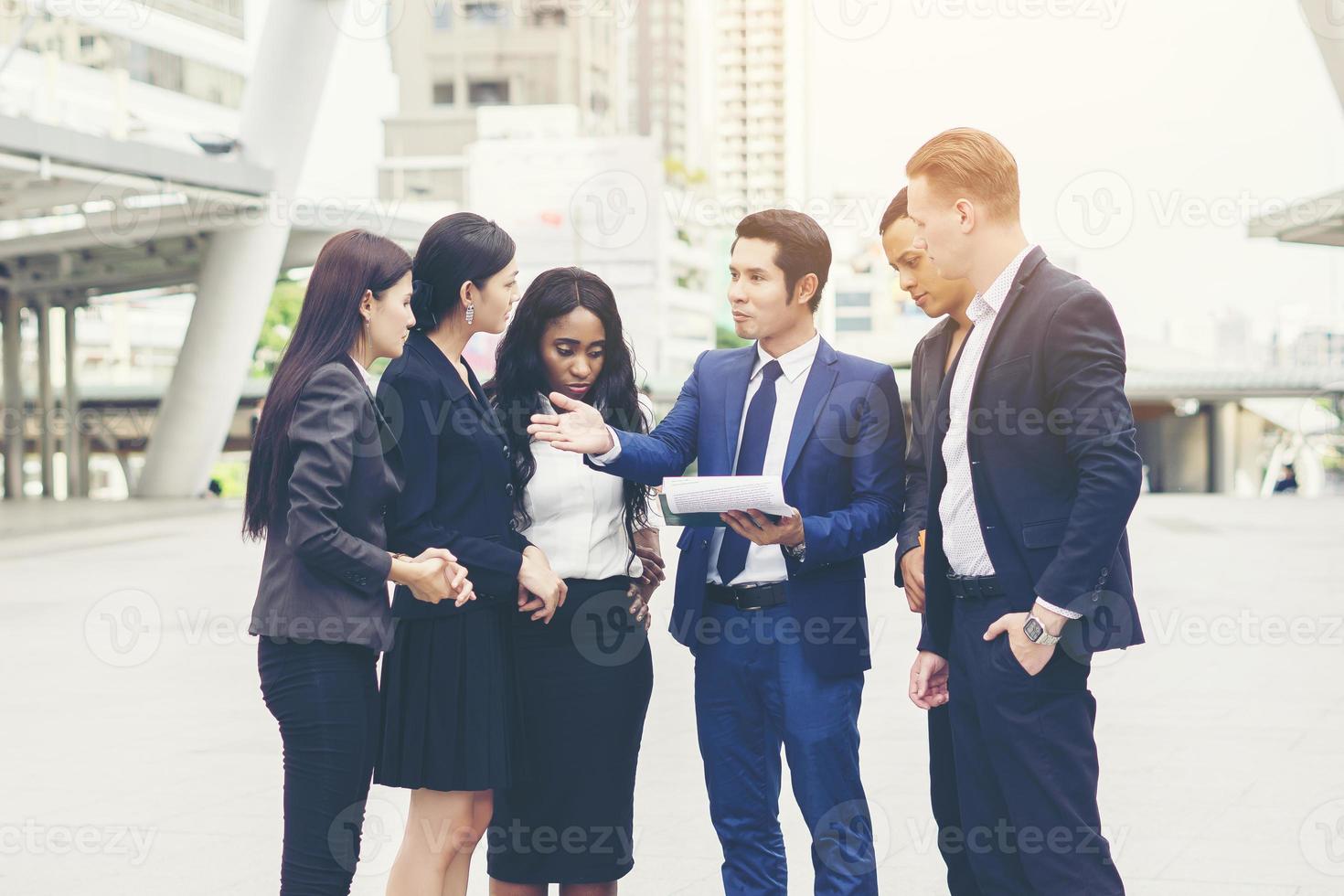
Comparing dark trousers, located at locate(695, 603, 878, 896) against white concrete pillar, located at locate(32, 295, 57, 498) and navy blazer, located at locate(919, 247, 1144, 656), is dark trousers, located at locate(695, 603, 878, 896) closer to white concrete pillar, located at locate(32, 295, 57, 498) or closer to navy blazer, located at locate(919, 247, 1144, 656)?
navy blazer, located at locate(919, 247, 1144, 656)

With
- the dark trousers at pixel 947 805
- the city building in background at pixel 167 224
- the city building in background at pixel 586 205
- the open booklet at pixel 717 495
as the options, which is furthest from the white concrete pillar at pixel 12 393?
the city building in background at pixel 586 205

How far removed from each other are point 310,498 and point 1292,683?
268 inches

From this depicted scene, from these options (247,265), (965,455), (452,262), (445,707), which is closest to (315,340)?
(452,262)

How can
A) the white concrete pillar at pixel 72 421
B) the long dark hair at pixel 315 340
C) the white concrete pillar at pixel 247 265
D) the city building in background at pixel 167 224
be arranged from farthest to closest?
the white concrete pillar at pixel 72 421 < the white concrete pillar at pixel 247 265 < the city building in background at pixel 167 224 < the long dark hair at pixel 315 340

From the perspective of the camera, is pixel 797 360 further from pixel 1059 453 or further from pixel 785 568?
pixel 1059 453

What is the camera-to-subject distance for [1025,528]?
2963 mm

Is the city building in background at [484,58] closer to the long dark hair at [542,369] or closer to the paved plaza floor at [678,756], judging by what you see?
the paved plaza floor at [678,756]

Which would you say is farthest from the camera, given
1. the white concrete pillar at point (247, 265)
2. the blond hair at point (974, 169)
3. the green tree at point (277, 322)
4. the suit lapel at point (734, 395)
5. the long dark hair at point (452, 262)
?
the green tree at point (277, 322)

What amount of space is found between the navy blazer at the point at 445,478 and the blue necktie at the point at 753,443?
1.80ft

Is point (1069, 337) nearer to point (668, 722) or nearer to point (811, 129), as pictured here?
point (668, 722)

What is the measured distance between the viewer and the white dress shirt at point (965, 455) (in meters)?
3.08

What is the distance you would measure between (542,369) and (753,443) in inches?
22.4

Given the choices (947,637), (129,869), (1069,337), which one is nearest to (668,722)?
(129,869)

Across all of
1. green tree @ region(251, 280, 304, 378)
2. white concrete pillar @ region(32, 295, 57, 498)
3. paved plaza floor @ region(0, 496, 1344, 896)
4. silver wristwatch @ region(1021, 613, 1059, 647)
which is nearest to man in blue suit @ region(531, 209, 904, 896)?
silver wristwatch @ region(1021, 613, 1059, 647)
